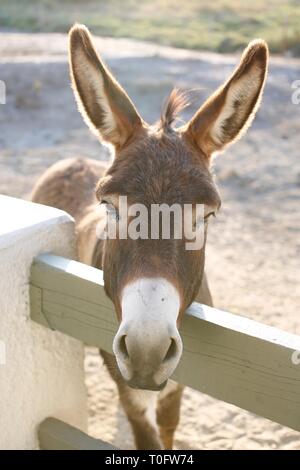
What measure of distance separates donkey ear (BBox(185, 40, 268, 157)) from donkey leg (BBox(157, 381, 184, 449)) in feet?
4.26

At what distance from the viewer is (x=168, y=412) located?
3.18 metres

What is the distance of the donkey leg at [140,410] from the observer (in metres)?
2.86

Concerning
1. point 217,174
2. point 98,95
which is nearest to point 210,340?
point 98,95

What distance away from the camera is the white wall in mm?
2258

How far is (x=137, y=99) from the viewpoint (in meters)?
10.4

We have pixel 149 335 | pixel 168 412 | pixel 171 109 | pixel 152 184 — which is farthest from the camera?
pixel 168 412

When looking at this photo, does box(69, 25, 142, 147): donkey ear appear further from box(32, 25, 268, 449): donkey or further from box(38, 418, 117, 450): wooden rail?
box(38, 418, 117, 450): wooden rail

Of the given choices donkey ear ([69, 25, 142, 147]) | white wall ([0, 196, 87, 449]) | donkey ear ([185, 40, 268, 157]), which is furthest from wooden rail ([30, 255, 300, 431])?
donkey ear ([185, 40, 268, 157])

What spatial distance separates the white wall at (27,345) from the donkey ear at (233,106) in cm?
64

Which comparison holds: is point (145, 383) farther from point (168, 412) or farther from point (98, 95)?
point (168, 412)

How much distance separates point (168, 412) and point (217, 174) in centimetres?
501

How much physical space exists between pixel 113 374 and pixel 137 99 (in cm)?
804

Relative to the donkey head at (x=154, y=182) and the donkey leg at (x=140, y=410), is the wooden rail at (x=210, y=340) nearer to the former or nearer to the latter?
the donkey head at (x=154, y=182)

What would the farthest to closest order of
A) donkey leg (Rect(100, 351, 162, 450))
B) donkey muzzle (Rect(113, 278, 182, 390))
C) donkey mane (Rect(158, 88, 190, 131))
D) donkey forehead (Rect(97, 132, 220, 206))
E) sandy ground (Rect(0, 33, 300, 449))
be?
sandy ground (Rect(0, 33, 300, 449)), donkey leg (Rect(100, 351, 162, 450)), donkey mane (Rect(158, 88, 190, 131)), donkey forehead (Rect(97, 132, 220, 206)), donkey muzzle (Rect(113, 278, 182, 390))
